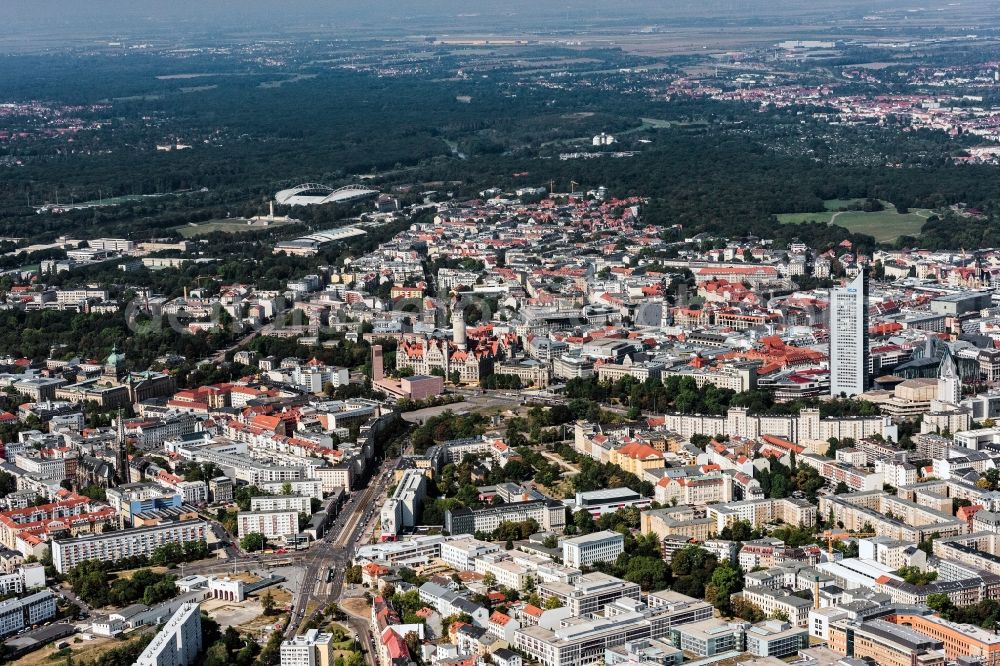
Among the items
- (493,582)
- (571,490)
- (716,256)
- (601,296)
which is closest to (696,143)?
(716,256)

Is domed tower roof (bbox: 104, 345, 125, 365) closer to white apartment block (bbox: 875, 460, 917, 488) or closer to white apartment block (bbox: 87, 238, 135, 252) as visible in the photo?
white apartment block (bbox: 875, 460, 917, 488)

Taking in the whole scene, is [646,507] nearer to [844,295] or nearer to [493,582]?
[493,582]

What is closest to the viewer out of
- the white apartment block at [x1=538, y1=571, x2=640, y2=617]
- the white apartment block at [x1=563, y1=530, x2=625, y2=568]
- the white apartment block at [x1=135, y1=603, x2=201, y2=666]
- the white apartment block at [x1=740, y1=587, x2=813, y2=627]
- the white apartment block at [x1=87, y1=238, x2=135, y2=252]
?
the white apartment block at [x1=135, y1=603, x2=201, y2=666]

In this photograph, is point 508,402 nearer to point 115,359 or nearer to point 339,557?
point 115,359

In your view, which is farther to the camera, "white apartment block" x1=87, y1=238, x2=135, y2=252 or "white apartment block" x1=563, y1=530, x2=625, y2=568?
"white apartment block" x1=87, y1=238, x2=135, y2=252

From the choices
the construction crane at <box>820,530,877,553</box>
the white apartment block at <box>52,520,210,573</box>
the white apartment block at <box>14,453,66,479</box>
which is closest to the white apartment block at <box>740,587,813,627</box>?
the construction crane at <box>820,530,877,553</box>

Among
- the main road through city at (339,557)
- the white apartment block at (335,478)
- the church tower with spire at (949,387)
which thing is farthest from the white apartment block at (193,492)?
the church tower with spire at (949,387)
